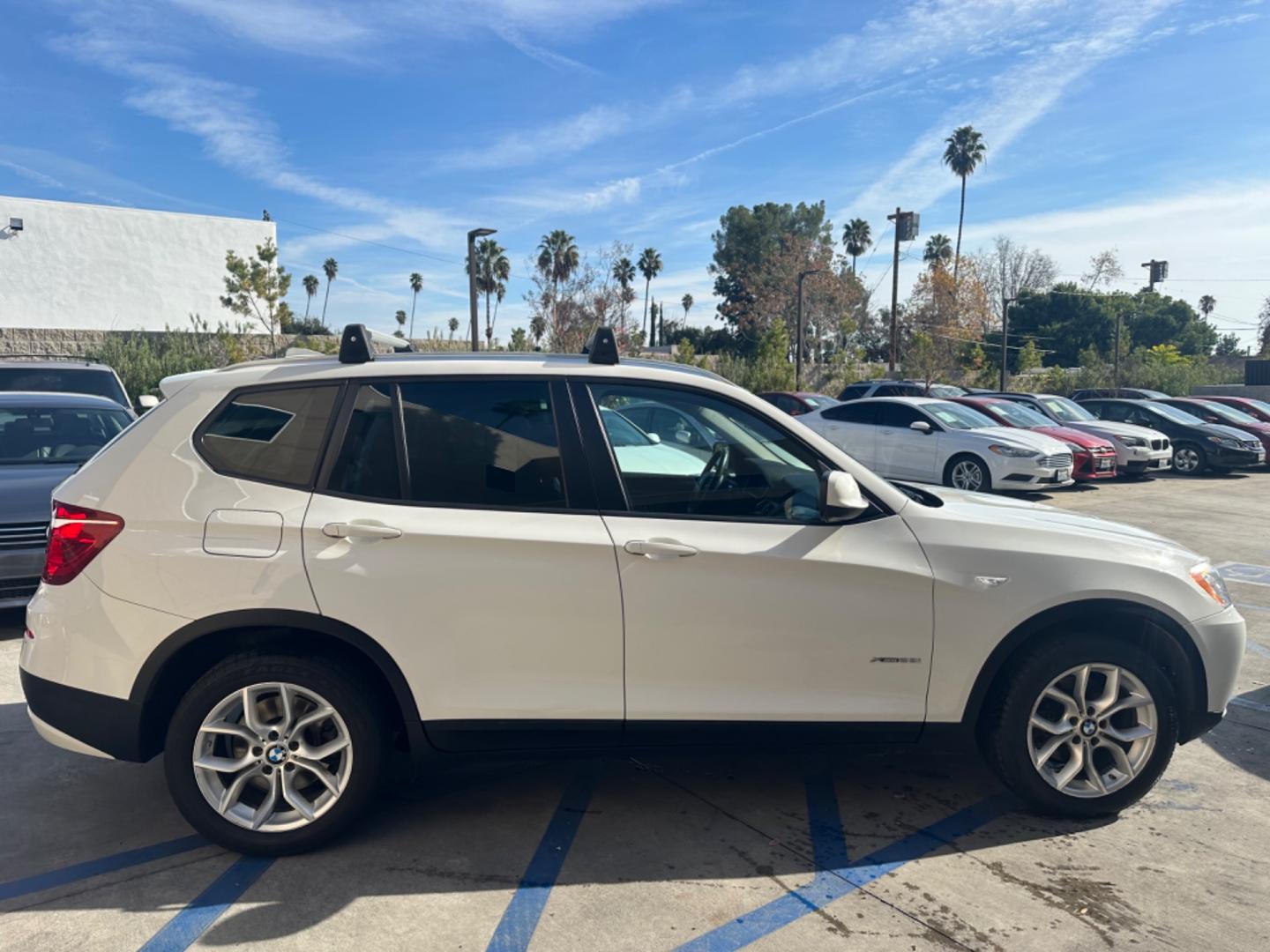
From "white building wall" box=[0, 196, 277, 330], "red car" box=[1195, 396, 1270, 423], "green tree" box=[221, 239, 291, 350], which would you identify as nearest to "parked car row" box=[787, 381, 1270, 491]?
"red car" box=[1195, 396, 1270, 423]

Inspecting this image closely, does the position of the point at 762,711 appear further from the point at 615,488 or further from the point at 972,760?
the point at 972,760

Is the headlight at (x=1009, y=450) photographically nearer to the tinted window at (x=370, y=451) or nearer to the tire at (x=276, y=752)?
the tinted window at (x=370, y=451)

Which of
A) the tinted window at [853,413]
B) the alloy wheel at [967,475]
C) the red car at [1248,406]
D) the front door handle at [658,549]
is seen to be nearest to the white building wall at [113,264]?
the tinted window at [853,413]

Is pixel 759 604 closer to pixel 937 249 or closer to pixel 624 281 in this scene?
pixel 624 281

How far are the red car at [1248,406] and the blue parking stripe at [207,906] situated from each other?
22558mm

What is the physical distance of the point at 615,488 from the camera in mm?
3340

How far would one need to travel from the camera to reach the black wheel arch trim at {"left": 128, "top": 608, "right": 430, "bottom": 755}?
10.3 feet

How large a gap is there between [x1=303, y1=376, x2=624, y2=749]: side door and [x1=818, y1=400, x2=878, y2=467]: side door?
1105 cm

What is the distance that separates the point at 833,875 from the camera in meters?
3.16

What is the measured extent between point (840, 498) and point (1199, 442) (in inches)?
681

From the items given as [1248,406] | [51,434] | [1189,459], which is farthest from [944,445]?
[1248,406]

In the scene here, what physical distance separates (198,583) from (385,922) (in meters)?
1.32

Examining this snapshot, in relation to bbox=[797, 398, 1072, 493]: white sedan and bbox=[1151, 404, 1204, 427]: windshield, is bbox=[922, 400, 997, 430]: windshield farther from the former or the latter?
bbox=[1151, 404, 1204, 427]: windshield

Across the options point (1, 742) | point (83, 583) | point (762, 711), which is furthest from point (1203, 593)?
point (1, 742)
